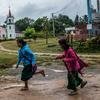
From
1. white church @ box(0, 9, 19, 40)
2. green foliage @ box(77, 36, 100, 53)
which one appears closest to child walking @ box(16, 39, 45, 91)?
green foliage @ box(77, 36, 100, 53)

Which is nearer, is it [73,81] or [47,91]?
[73,81]

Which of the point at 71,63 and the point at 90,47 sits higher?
the point at 71,63

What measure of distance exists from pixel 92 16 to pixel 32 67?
3359cm

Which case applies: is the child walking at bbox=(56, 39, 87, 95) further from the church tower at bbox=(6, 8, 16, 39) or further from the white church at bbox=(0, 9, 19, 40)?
the church tower at bbox=(6, 8, 16, 39)

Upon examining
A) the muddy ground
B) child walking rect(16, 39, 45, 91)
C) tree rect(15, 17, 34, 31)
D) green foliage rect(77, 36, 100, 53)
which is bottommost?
the muddy ground

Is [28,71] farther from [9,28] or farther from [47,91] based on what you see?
[9,28]

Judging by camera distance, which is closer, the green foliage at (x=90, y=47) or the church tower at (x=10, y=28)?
the green foliage at (x=90, y=47)

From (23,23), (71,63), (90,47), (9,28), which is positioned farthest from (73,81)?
(23,23)

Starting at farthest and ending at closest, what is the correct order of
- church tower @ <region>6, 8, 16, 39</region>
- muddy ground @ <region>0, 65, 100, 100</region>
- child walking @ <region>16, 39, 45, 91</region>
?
church tower @ <region>6, 8, 16, 39</region> < child walking @ <region>16, 39, 45, 91</region> < muddy ground @ <region>0, 65, 100, 100</region>

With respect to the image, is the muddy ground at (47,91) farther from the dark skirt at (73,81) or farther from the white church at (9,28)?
the white church at (9,28)

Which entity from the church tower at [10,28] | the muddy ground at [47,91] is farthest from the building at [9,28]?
the muddy ground at [47,91]

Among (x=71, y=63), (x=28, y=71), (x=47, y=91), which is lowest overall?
(x=47, y=91)

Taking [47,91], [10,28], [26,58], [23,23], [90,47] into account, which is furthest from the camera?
[23,23]

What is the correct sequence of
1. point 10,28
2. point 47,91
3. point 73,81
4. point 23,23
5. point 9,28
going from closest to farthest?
point 73,81 < point 47,91 < point 9,28 < point 10,28 < point 23,23
